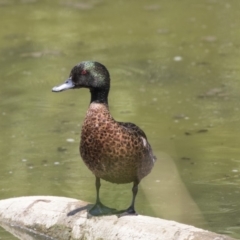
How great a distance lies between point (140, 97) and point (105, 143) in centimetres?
361

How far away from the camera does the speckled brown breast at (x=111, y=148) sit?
5.40 metres

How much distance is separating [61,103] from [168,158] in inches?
72.8

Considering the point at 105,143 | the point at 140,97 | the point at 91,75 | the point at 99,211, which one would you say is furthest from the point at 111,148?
the point at 140,97

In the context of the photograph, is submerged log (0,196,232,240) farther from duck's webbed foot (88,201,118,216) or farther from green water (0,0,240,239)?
green water (0,0,240,239)

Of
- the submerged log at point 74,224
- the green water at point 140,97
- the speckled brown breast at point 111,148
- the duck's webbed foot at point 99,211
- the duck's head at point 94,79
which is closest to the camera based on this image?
the submerged log at point 74,224

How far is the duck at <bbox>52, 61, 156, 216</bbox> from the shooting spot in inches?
213

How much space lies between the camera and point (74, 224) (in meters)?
5.58

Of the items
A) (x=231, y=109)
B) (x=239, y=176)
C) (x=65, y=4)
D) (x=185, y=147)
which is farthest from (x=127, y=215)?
(x=65, y=4)

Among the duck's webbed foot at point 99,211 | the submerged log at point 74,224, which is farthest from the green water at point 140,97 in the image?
the duck's webbed foot at point 99,211

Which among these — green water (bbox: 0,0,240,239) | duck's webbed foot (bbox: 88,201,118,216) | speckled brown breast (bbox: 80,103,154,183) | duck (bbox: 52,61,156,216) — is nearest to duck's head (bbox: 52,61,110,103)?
duck (bbox: 52,61,156,216)

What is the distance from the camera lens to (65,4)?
41.2 feet

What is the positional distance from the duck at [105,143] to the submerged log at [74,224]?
10 centimetres

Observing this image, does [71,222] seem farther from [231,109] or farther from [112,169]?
[231,109]

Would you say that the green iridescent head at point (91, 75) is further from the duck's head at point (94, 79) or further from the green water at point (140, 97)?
the green water at point (140, 97)
